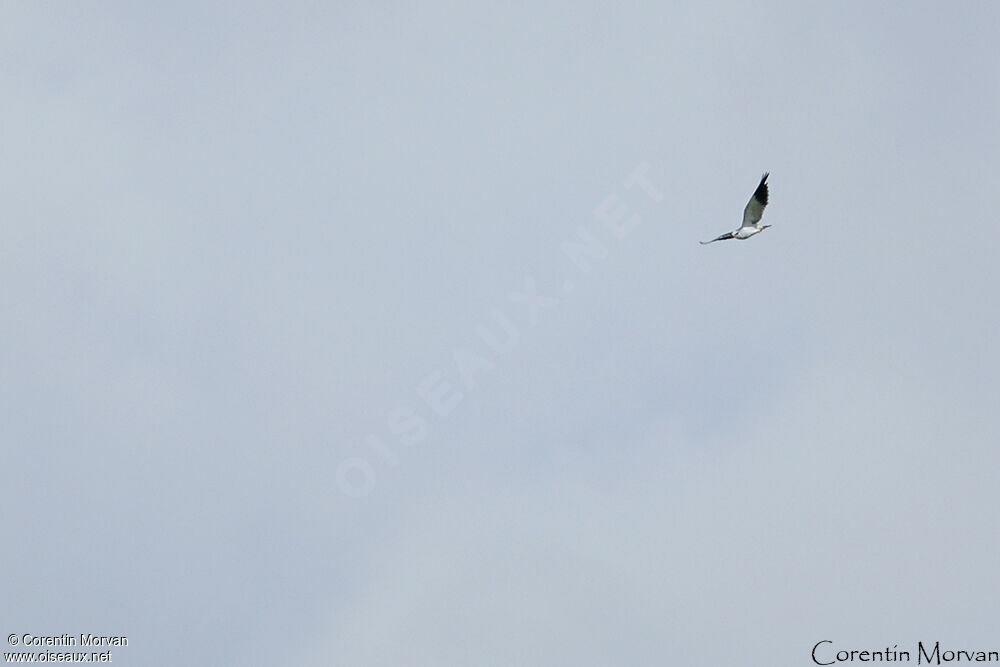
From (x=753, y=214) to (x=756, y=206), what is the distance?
2.69ft

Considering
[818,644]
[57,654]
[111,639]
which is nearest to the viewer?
[818,644]

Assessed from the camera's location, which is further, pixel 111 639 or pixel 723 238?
pixel 111 639

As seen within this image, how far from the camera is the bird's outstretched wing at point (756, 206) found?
384 ft

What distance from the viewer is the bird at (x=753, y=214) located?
11725cm

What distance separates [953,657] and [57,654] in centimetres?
7496

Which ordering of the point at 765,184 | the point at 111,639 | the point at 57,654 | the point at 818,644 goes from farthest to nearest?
the point at 111,639 → the point at 57,654 → the point at 818,644 → the point at 765,184

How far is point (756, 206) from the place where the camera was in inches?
4633

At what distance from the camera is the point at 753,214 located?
11831cm

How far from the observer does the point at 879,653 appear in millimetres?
148500

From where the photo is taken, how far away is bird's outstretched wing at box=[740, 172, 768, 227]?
117062mm

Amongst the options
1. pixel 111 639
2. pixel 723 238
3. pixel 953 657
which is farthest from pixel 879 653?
pixel 111 639

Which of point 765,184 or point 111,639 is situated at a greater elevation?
point 765,184

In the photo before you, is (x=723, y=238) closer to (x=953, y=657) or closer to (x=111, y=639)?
(x=953, y=657)

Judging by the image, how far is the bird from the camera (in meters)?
117
